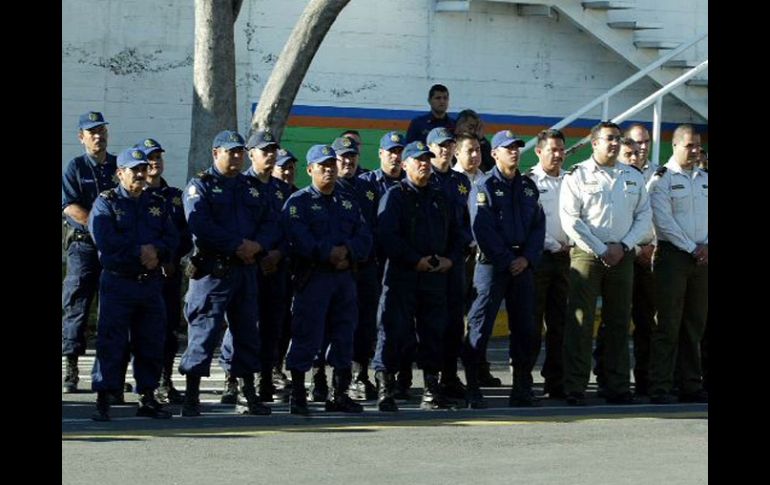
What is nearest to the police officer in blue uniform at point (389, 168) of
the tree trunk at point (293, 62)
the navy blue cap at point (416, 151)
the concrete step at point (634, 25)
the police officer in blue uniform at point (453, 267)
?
the police officer in blue uniform at point (453, 267)

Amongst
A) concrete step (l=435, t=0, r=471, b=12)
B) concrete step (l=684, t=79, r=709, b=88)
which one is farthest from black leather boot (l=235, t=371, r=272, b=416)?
concrete step (l=684, t=79, r=709, b=88)

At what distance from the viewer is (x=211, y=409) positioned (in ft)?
41.4

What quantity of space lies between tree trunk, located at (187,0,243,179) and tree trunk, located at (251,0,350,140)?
0.37 meters

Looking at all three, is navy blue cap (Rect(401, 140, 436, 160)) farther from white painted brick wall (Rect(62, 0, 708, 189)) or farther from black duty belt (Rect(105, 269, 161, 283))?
white painted brick wall (Rect(62, 0, 708, 189))

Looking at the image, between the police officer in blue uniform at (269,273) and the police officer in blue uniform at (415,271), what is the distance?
831mm

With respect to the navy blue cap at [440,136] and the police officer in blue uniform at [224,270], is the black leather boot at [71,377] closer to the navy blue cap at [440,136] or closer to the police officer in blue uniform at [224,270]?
the police officer in blue uniform at [224,270]

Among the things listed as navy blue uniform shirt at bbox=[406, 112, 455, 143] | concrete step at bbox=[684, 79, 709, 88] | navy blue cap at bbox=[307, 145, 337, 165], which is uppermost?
concrete step at bbox=[684, 79, 709, 88]

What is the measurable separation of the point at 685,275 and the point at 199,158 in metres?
6.17

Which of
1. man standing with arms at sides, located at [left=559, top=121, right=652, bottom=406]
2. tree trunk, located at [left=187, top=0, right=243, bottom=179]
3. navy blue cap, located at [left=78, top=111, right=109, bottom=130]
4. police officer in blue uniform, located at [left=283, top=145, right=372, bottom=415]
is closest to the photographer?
police officer in blue uniform, located at [left=283, top=145, right=372, bottom=415]

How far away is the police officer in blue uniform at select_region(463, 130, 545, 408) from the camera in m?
12.9

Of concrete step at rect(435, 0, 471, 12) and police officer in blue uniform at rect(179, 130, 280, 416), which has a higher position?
concrete step at rect(435, 0, 471, 12)
